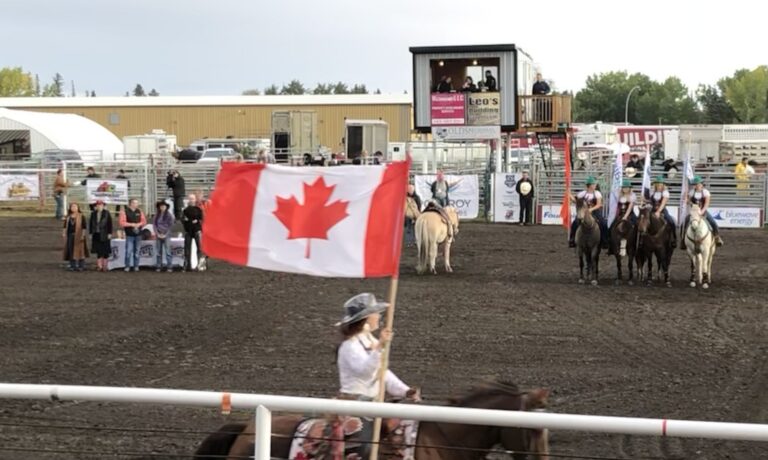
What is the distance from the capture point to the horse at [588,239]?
20.4 m

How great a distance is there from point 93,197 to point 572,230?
18.3 metres

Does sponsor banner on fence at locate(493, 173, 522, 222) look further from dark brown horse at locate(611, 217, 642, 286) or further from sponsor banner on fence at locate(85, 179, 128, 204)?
dark brown horse at locate(611, 217, 642, 286)

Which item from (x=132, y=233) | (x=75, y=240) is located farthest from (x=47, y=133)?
(x=132, y=233)

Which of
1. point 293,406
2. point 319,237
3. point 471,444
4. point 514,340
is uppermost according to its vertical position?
point 319,237

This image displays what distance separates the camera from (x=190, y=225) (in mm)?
22406

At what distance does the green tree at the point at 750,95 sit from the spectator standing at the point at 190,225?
108 m

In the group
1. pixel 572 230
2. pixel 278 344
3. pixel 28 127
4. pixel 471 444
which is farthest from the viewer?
pixel 28 127

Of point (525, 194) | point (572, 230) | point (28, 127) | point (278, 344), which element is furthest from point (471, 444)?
point (28, 127)

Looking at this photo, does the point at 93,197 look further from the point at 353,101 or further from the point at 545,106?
the point at 353,101

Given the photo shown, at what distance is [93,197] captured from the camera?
111 feet

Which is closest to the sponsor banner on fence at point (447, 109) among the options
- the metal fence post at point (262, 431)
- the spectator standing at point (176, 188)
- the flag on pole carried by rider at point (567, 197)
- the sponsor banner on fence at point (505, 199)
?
the sponsor banner on fence at point (505, 199)

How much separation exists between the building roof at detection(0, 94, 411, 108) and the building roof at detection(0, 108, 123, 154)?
15.2 metres

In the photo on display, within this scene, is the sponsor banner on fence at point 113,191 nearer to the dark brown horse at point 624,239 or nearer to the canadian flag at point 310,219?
the dark brown horse at point 624,239

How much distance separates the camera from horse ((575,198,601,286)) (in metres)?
20.4
